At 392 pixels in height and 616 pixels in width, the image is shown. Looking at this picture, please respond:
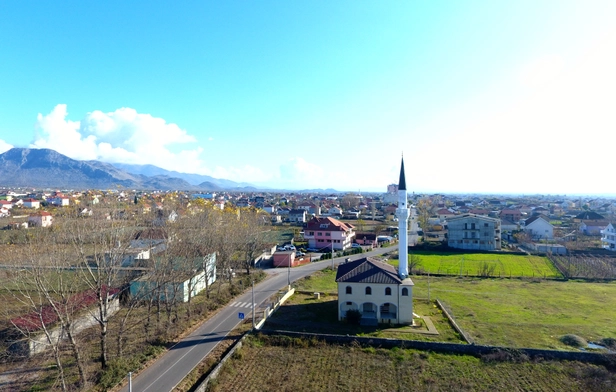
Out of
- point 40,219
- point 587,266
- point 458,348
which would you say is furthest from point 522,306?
point 40,219

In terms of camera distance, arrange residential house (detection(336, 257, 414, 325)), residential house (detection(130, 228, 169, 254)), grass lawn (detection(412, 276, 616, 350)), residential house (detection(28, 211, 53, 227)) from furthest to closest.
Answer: residential house (detection(28, 211, 53, 227)) → residential house (detection(130, 228, 169, 254)) → residential house (detection(336, 257, 414, 325)) → grass lawn (detection(412, 276, 616, 350))

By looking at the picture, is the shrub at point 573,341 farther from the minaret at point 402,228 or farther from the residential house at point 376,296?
the minaret at point 402,228

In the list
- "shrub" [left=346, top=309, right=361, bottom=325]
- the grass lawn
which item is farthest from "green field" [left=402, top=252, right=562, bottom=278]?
"shrub" [left=346, top=309, right=361, bottom=325]

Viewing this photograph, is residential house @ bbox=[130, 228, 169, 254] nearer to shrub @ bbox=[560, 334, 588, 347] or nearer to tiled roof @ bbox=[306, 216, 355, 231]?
shrub @ bbox=[560, 334, 588, 347]

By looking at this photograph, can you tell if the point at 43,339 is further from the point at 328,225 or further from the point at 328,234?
the point at 328,225

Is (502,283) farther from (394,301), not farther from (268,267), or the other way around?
(268,267)

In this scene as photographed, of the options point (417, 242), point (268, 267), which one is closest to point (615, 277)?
point (417, 242)
